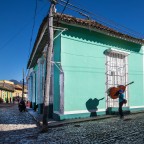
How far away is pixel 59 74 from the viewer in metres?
9.99

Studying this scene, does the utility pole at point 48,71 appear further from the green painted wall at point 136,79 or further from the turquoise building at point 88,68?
the green painted wall at point 136,79

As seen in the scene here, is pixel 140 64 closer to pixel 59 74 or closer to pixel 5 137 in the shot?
pixel 59 74

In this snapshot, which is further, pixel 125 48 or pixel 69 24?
pixel 125 48

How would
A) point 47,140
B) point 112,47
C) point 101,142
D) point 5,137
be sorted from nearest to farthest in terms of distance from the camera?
1. point 101,142
2. point 47,140
3. point 5,137
4. point 112,47

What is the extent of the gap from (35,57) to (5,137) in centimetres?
984

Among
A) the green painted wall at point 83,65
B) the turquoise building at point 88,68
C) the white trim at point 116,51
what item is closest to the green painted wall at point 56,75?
the turquoise building at point 88,68

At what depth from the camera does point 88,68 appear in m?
10.6

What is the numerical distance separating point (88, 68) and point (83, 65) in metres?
0.32

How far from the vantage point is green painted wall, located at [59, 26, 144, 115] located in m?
9.89

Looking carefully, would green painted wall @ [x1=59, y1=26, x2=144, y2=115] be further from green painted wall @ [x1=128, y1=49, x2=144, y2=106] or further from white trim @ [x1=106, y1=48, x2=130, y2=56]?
green painted wall @ [x1=128, y1=49, x2=144, y2=106]

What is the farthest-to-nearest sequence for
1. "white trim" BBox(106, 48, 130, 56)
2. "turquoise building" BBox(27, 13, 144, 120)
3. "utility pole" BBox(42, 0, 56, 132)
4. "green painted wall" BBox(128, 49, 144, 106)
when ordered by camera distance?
"green painted wall" BBox(128, 49, 144, 106), "white trim" BBox(106, 48, 130, 56), "turquoise building" BBox(27, 13, 144, 120), "utility pole" BBox(42, 0, 56, 132)

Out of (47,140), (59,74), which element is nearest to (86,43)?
(59,74)

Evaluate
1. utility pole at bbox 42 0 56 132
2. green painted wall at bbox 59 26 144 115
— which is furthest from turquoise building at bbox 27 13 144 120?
utility pole at bbox 42 0 56 132

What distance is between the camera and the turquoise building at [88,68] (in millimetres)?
9844
